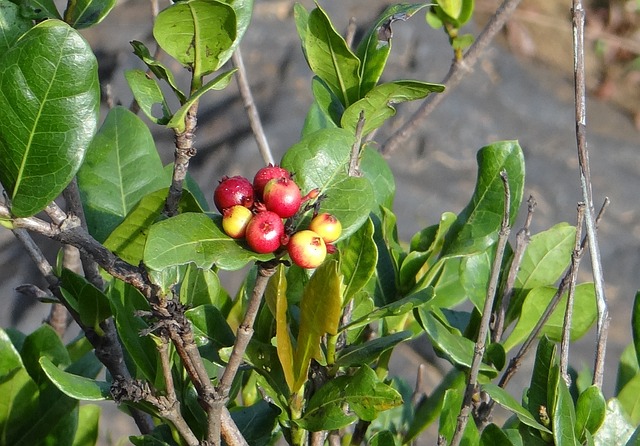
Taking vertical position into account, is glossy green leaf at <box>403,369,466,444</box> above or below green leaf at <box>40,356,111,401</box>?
below

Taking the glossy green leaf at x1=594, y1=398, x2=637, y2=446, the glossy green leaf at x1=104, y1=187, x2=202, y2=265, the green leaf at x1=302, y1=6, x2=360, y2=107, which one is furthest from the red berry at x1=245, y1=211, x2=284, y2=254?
the glossy green leaf at x1=594, y1=398, x2=637, y2=446

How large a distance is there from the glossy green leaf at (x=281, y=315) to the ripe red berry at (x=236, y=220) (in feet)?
0.29

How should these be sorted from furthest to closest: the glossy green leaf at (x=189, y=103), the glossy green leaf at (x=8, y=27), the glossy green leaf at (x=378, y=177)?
the glossy green leaf at (x=378, y=177), the glossy green leaf at (x=8, y=27), the glossy green leaf at (x=189, y=103)

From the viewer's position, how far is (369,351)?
0.83m

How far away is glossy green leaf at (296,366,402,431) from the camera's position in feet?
2.64

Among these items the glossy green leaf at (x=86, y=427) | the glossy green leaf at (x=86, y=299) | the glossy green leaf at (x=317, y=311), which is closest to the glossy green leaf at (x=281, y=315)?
the glossy green leaf at (x=317, y=311)

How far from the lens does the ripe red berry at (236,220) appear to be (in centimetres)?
65

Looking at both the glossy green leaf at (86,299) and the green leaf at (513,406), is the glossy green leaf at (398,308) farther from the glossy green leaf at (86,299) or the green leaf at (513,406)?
the glossy green leaf at (86,299)

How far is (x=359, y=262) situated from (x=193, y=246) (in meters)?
0.24

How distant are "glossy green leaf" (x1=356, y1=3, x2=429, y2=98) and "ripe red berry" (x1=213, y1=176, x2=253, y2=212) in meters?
0.22

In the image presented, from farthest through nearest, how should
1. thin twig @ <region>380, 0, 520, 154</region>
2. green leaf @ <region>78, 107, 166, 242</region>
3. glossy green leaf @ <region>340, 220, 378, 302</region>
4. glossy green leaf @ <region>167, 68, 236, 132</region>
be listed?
thin twig @ <region>380, 0, 520, 154</region>, green leaf @ <region>78, 107, 166, 242</region>, glossy green leaf @ <region>340, 220, 378, 302</region>, glossy green leaf @ <region>167, 68, 236, 132</region>

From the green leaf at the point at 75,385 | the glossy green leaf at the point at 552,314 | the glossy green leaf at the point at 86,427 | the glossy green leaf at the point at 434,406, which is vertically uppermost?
the green leaf at the point at 75,385

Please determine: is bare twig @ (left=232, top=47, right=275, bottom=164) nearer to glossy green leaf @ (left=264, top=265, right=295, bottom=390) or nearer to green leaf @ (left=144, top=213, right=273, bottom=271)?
glossy green leaf @ (left=264, top=265, right=295, bottom=390)

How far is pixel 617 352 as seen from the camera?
4.04 meters
